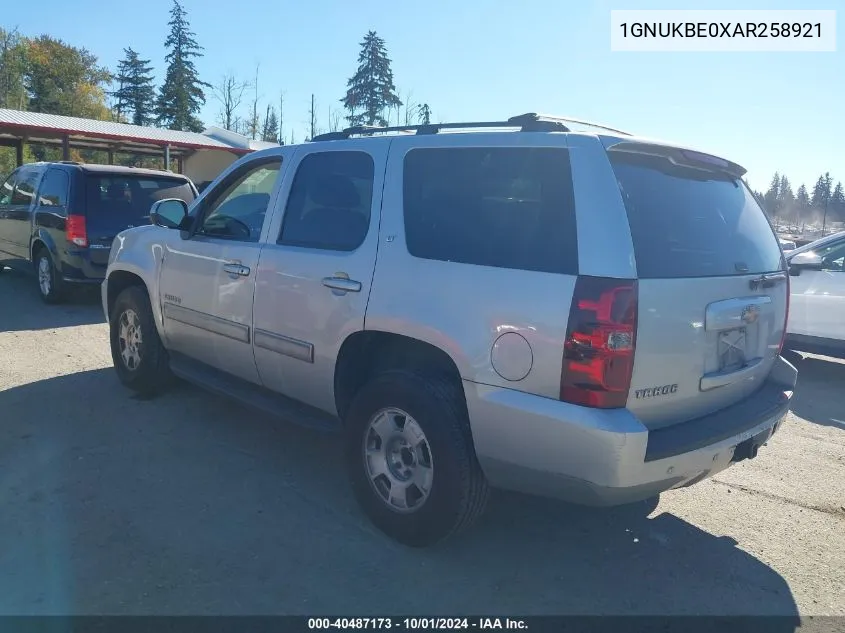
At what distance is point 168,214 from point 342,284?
213 centimetres

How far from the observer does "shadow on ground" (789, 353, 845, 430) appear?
597 cm

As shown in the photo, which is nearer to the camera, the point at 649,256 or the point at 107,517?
the point at 649,256

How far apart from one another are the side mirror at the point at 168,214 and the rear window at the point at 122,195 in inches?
167

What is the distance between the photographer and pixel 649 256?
9.32ft

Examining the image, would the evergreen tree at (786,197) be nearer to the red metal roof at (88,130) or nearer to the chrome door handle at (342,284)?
the red metal roof at (88,130)

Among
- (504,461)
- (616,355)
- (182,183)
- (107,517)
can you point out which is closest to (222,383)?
(107,517)

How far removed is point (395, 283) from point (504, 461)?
102 cm

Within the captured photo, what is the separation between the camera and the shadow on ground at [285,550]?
296 cm

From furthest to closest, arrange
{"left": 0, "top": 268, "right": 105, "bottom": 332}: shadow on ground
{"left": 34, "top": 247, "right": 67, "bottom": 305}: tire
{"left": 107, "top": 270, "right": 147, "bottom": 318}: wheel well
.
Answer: {"left": 34, "top": 247, "right": 67, "bottom": 305}: tire < {"left": 0, "top": 268, "right": 105, "bottom": 332}: shadow on ground < {"left": 107, "top": 270, "right": 147, "bottom": 318}: wheel well

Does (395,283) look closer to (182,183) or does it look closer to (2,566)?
(2,566)

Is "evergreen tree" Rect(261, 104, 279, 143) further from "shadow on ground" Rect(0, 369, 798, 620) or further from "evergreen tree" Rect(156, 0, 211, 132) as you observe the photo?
"shadow on ground" Rect(0, 369, 798, 620)

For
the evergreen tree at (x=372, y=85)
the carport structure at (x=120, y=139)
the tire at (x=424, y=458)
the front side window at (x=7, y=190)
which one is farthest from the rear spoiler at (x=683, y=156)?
the evergreen tree at (x=372, y=85)

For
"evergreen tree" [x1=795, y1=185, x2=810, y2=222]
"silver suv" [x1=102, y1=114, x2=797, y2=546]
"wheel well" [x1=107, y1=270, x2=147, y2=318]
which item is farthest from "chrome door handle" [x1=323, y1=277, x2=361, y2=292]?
"evergreen tree" [x1=795, y1=185, x2=810, y2=222]

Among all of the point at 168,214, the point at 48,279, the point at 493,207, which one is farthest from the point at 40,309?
the point at 493,207
